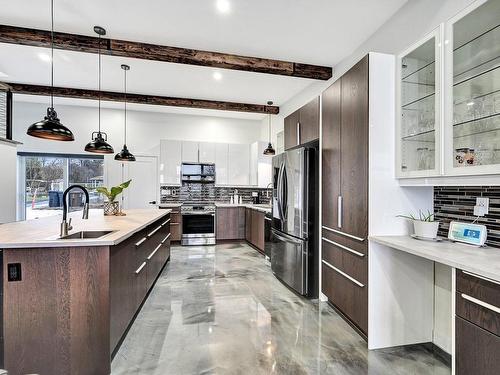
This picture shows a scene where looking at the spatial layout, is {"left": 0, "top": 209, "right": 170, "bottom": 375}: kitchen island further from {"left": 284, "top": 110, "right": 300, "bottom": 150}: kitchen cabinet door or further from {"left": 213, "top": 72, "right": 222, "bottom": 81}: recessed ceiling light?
{"left": 213, "top": 72, "right": 222, "bottom": 81}: recessed ceiling light

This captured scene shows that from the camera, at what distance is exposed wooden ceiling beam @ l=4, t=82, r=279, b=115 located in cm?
491

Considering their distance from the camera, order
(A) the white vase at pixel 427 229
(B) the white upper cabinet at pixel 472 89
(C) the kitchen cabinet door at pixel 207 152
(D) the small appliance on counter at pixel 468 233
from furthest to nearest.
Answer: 1. (C) the kitchen cabinet door at pixel 207 152
2. (A) the white vase at pixel 427 229
3. (D) the small appliance on counter at pixel 468 233
4. (B) the white upper cabinet at pixel 472 89

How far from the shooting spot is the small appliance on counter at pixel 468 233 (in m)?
1.79

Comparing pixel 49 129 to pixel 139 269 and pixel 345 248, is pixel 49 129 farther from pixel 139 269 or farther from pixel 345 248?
pixel 345 248

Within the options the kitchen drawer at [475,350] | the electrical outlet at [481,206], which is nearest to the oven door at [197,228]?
the electrical outlet at [481,206]

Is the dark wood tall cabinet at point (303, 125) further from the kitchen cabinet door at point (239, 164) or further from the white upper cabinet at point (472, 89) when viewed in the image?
the kitchen cabinet door at point (239, 164)

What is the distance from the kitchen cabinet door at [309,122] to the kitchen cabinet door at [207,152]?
10.9ft

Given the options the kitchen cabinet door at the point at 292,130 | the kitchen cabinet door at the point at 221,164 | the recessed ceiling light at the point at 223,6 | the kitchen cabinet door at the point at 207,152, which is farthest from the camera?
the kitchen cabinet door at the point at 221,164

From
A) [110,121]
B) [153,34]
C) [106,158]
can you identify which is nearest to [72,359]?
[153,34]

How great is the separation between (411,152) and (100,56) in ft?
13.5

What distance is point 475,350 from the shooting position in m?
1.35

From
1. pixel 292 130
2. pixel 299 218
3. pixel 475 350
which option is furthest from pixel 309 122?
pixel 475 350

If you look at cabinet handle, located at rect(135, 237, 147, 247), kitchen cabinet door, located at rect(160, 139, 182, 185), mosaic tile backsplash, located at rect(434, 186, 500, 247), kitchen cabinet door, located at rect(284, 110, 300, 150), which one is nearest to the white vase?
mosaic tile backsplash, located at rect(434, 186, 500, 247)

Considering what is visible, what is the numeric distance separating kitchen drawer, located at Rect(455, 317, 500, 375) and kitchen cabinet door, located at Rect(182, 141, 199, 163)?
5712 mm
